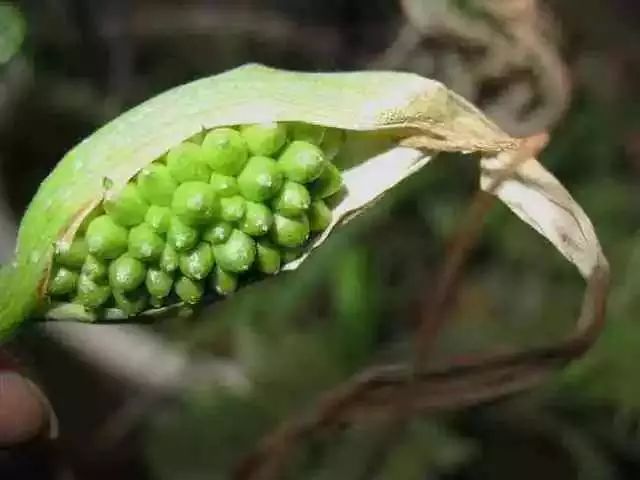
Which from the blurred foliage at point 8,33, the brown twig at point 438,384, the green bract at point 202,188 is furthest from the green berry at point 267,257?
the blurred foliage at point 8,33

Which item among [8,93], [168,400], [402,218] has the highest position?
[8,93]

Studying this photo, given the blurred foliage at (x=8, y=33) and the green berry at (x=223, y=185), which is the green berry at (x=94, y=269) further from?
the blurred foliage at (x=8, y=33)

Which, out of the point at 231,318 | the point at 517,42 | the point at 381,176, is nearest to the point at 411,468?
the point at 231,318

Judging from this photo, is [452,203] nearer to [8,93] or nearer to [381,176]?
[8,93]

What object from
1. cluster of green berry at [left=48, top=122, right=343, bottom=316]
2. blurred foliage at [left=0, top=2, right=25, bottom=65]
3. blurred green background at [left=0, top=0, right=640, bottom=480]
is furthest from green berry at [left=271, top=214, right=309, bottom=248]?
blurred green background at [left=0, top=0, right=640, bottom=480]

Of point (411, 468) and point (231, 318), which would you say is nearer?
point (411, 468)

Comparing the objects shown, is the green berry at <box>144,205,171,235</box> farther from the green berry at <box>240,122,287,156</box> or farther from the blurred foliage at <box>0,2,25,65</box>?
the blurred foliage at <box>0,2,25,65</box>
